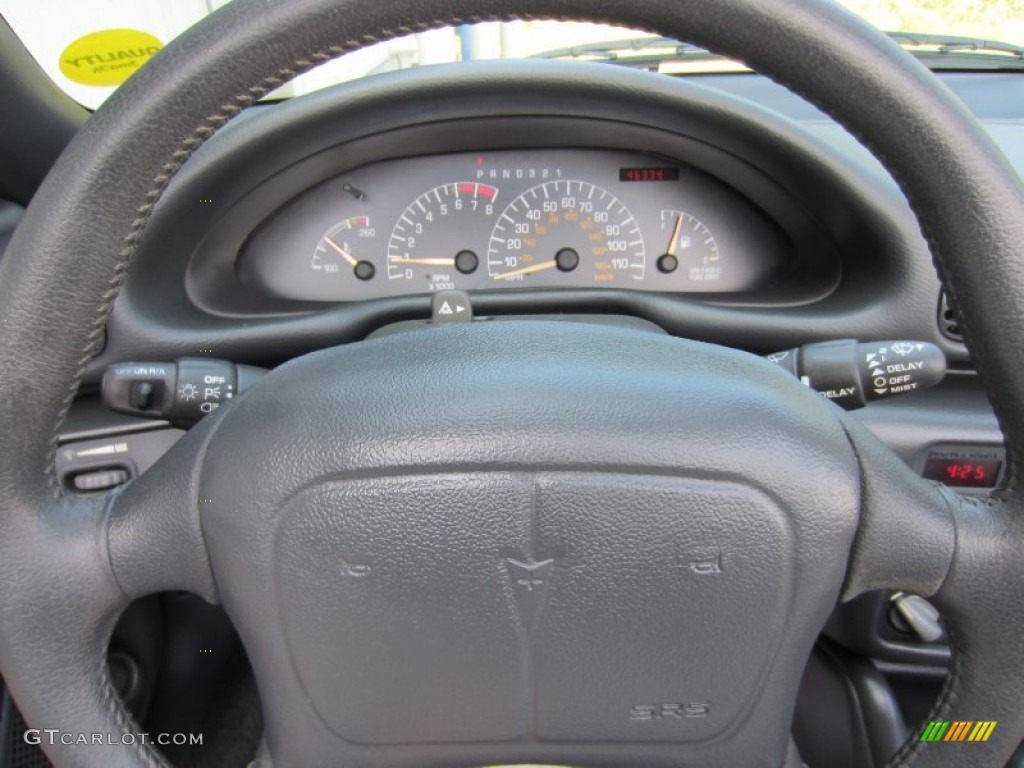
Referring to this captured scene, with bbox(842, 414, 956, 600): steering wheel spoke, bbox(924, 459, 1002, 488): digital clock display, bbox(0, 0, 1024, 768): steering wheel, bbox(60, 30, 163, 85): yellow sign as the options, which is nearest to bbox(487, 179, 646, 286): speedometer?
bbox(924, 459, 1002, 488): digital clock display

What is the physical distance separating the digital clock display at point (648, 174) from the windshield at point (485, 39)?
1.03 feet

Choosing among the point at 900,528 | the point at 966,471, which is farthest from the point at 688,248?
the point at 900,528

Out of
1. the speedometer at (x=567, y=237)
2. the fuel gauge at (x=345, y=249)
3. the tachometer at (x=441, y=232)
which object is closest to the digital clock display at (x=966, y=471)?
the speedometer at (x=567, y=237)

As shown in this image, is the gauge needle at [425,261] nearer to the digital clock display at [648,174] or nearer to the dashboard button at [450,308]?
the dashboard button at [450,308]

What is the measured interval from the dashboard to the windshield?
0.74ft

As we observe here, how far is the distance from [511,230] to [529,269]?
0.28 ft

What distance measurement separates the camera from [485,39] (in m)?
2.21

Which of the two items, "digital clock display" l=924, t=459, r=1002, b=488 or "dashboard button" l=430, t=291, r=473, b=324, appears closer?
"digital clock display" l=924, t=459, r=1002, b=488

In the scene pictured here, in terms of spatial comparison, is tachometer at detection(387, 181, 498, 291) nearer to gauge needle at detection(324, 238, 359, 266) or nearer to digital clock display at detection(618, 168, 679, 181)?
gauge needle at detection(324, 238, 359, 266)

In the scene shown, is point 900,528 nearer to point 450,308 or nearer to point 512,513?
point 512,513

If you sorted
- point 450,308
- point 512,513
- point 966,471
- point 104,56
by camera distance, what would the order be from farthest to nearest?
point 104,56 → point 450,308 → point 966,471 → point 512,513

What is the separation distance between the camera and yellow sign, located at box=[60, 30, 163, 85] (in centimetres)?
171

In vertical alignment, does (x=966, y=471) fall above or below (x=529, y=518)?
below

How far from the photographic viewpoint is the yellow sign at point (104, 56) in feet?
5.61
